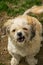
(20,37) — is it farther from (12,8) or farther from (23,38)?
(12,8)

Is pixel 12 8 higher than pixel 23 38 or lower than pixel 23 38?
higher

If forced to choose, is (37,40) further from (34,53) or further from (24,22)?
(24,22)

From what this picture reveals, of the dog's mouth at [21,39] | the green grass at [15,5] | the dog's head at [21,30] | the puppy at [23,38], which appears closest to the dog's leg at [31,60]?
the puppy at [23,38]

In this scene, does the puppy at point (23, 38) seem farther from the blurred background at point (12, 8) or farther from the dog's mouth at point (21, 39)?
the blurred background at point (12, 8)

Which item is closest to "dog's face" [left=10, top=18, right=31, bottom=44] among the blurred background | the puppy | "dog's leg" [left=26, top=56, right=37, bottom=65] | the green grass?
the puppy

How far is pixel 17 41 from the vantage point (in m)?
3.90

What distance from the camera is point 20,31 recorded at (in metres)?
3.75

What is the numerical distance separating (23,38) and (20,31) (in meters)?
0.14

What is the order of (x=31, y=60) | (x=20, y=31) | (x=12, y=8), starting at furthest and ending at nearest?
(x=12, y=8)
(x=31, y=60)
(x=20, y=31)

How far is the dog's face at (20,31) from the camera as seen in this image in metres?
3.76

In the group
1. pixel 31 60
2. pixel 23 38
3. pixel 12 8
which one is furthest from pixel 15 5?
pixel 23 38

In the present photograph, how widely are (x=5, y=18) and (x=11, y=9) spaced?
0.95 ft

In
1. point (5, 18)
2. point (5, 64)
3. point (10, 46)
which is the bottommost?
point (5, 64)

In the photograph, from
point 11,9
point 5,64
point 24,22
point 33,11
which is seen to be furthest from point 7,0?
point 24,22
